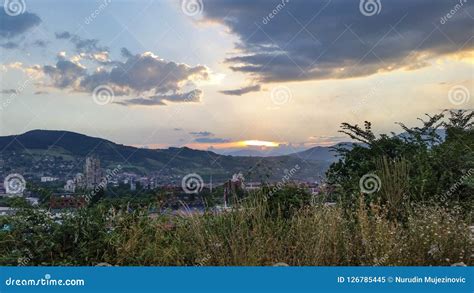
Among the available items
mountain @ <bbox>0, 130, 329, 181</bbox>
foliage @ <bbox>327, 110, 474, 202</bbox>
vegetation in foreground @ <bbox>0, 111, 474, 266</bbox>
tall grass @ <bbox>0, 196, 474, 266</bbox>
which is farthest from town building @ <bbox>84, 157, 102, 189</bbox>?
foliage @ <bbox>327, 110, 474, 202</bbox>

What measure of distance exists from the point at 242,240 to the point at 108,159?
4441mm

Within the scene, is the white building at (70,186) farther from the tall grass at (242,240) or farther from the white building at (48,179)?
the tall grass at (242,240)

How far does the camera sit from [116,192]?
9.24 m

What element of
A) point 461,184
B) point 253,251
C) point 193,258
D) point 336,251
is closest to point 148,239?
point 193,258

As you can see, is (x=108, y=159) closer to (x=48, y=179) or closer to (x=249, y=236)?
(x=48, y=179)

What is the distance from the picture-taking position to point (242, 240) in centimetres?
735

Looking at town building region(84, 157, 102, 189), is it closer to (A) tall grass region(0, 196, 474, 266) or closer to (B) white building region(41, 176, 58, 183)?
(B) white building region(41, 176, 58, 183)

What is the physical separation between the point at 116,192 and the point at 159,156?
221cm

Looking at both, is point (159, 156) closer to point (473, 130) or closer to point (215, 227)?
point (215, 227)

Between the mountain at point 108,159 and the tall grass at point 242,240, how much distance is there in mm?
2255

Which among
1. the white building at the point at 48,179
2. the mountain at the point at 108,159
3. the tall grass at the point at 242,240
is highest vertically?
the mountain at the point at 108,159

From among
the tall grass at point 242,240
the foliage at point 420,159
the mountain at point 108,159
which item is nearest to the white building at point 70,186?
the mountain at point 108,159

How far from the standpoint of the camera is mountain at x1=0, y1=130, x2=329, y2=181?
10.3 meters

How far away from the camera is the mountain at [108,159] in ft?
33.7
